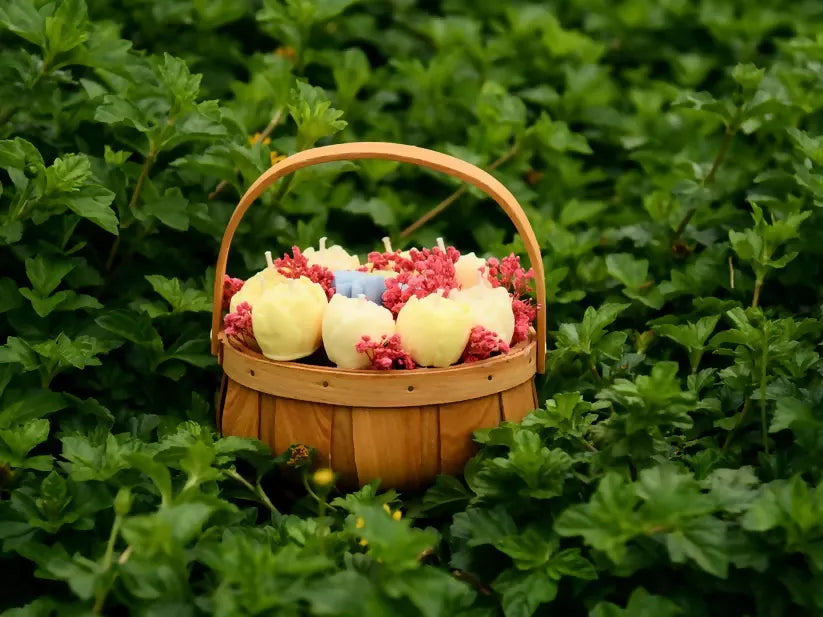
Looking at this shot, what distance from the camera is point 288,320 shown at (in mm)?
2107

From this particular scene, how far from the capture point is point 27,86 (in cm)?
260

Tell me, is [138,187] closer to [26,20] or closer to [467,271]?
[26,20]

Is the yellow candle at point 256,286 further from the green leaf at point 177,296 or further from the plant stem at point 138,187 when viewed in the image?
the plant stem at point 138,187

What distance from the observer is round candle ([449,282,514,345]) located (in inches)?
85.7

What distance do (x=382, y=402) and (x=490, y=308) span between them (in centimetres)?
30

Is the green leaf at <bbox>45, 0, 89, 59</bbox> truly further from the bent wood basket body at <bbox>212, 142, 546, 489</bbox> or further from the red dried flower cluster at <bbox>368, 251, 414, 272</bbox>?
the red dried flower cluster at <bbox>368, 251, 414, 272</bbox>

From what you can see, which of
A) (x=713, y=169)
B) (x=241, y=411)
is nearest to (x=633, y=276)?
(x=713, y=169)

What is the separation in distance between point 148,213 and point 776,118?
171cm

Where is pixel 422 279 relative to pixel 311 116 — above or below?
below

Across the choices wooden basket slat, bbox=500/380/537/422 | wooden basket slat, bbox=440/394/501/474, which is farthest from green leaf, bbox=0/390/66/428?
wooden basket slat, bbox=500/380/537/422

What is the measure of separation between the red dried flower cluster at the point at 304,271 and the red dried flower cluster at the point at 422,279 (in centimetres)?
13

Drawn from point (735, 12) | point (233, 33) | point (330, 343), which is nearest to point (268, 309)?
point (330, 343)

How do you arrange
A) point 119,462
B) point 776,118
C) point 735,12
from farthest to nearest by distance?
point 735,12
point 776,118
point 119,462

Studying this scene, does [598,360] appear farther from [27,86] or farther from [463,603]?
[27,86]
